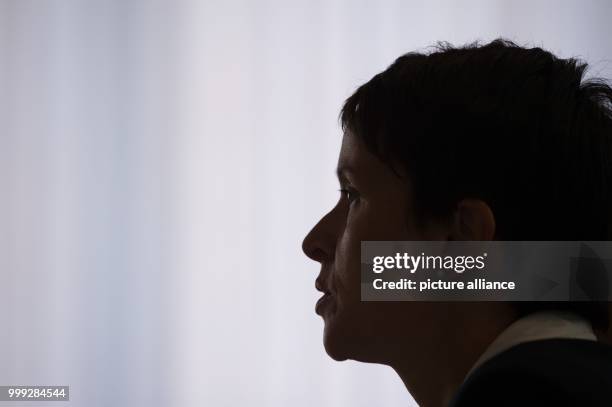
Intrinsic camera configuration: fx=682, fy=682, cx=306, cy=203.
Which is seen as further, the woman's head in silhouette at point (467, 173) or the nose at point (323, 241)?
the nose at point (323, 241)

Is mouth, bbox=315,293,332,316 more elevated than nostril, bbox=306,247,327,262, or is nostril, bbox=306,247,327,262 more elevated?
nostril, bbox=306,247,327,262

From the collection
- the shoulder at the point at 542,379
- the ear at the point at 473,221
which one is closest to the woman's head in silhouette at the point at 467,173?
the ear at the point at 473,221

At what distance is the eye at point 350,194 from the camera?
2.62 feet

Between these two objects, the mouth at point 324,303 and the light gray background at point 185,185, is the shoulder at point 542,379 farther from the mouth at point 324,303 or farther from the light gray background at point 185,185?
the light gray background at point 185,185

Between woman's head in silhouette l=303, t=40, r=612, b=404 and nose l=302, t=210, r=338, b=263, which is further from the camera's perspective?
nose l=302, t=210, r=338, b=263

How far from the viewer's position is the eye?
799 millimetres

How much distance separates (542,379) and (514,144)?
10.6 inches

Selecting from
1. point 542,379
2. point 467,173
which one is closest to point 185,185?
point 467,173

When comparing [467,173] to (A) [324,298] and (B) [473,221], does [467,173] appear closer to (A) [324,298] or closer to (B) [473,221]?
(B) [473,221]

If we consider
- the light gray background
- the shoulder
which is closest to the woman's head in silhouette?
the shoulder

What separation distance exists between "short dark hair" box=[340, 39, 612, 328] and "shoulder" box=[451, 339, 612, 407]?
0.14 metres

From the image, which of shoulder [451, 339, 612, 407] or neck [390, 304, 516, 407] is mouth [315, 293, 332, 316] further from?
shoulder [451, 339, 612, 407]

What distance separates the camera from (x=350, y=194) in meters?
0.81

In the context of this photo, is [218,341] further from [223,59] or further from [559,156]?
[559,156]
